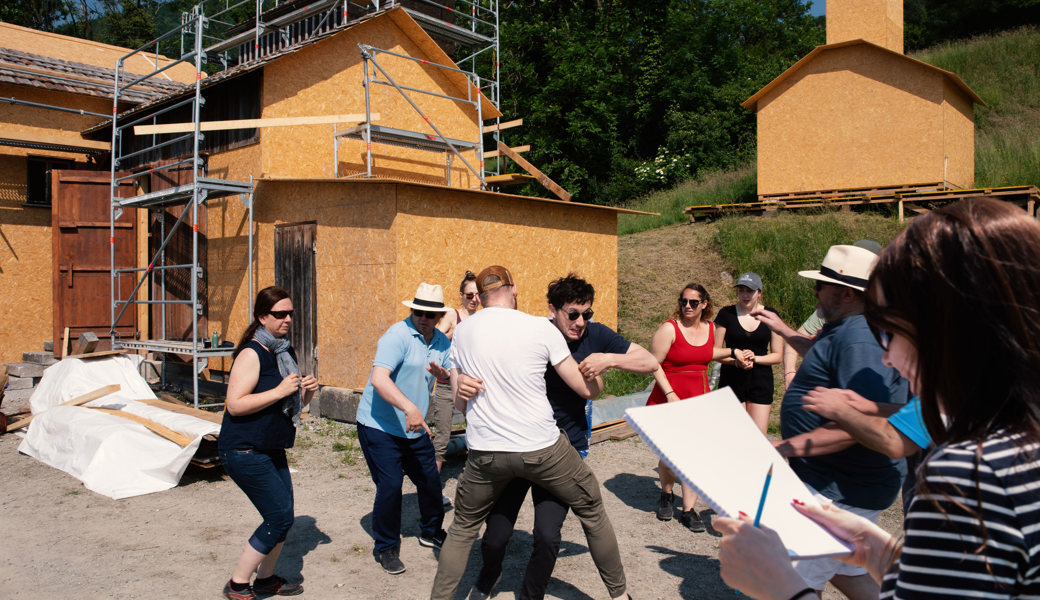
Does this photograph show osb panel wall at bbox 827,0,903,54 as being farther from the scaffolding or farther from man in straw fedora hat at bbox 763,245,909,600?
man in straw fedora hat at bbox 763,245,909,600

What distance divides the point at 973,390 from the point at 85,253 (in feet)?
46.7

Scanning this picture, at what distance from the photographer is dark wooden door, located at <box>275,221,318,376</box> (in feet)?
34.5

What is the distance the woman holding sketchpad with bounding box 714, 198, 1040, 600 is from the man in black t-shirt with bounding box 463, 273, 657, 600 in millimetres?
2637

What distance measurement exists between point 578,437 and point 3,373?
Result: 1116 cm

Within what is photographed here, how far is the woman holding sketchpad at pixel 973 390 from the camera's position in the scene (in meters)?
1.03

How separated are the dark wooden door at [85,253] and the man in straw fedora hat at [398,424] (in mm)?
9449

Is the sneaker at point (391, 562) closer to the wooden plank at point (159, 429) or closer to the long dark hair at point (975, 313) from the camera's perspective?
the wooden plank at point (159, 429)

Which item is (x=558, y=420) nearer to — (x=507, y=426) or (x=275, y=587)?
(x=507, y=426)

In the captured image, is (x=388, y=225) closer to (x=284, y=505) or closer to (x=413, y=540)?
(x=413, y=540)

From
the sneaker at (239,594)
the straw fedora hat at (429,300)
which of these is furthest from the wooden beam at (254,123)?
the sneaker at (239,594)

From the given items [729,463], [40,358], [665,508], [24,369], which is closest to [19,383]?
[24,369]

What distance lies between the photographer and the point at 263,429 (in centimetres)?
407

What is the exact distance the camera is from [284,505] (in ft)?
13.4

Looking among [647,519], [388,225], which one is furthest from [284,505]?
[388,225]
